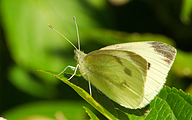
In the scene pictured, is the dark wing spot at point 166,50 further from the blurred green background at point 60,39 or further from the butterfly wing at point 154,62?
the blurred green background at point 60,39

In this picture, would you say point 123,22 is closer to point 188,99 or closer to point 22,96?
point 22,96

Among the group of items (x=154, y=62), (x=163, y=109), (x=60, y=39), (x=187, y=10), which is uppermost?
(x=60, y=39)

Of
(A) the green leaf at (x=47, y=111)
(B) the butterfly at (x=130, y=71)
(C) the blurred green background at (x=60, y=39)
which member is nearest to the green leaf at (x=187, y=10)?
(C) the blurred green background at (x=60, y=39)

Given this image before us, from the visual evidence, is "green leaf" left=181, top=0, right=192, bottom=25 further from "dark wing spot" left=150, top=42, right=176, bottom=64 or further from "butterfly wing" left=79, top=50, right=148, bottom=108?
"butterfly wing" left=79, top=50, right=148, bottom=108

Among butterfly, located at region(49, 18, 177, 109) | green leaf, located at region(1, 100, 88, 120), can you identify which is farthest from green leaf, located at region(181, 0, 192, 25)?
green leaf, located at region(1, 100, 88, 120)

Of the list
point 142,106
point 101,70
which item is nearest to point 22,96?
point 101,70

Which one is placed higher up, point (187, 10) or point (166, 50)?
point (187, 10)

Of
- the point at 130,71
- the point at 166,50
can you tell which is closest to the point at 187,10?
the point at 166,50

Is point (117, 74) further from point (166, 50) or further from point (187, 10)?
point (187, 10)
